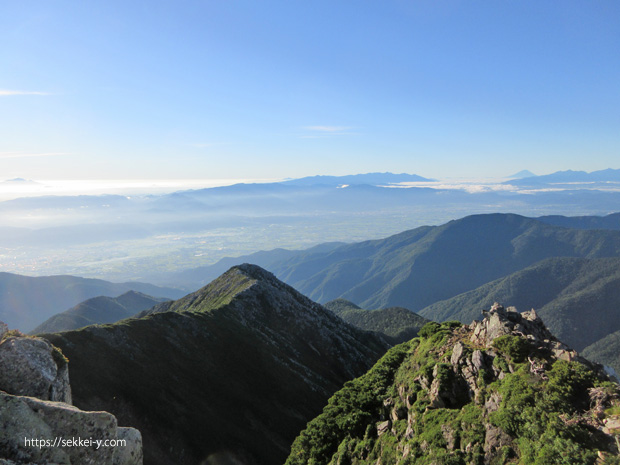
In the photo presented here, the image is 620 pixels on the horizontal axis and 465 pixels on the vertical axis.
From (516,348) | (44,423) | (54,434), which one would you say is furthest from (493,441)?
(44,423)

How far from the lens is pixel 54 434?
19266 mm

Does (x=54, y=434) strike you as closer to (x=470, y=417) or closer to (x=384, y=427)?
(x=470, y=417)

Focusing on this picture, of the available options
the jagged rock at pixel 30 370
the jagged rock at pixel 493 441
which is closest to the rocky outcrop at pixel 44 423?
the jagged rock at pixel 30 370

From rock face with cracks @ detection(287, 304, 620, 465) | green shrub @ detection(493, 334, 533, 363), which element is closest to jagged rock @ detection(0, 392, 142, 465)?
rock face with cracks @ detection(287, 304, 620, 465)

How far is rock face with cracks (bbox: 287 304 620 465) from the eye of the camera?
24.4 metres

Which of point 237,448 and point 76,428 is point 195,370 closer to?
point 237,448

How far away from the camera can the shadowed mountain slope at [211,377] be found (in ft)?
170

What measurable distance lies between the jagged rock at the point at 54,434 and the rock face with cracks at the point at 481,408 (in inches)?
968

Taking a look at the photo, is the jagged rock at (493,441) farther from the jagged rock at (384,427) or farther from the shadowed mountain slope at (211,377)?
the shadowed mountain slope at (211,377)

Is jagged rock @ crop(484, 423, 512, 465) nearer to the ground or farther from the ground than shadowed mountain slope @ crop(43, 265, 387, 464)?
farther from the ground

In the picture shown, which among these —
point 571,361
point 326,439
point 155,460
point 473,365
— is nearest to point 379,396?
point 326,439

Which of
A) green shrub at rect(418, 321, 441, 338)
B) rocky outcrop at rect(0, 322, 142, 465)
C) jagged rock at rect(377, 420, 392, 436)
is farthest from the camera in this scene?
green shrub at rect(418, 321, 441, 338)

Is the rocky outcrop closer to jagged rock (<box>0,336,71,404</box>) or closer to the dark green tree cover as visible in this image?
jagged rock (<box>0,336,71,404</box>)

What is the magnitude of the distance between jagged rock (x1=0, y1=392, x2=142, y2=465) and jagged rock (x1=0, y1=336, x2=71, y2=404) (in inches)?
138
